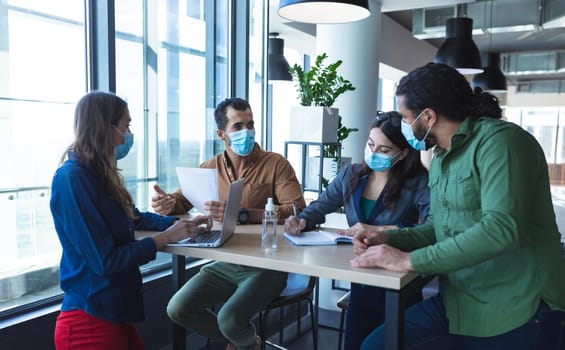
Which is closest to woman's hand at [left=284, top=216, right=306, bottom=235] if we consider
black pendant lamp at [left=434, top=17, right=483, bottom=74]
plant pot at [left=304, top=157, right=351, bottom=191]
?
plant pot at [left=304, top=157, right=351, bottom=191]

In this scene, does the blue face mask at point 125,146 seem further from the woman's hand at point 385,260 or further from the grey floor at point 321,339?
the grey floor at point 321,339

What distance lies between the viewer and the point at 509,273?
4.62ft

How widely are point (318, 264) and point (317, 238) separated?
0.37 m

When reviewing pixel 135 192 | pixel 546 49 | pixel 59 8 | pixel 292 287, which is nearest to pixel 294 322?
pixel 292 287

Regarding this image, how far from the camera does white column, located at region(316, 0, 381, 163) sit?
440 cm

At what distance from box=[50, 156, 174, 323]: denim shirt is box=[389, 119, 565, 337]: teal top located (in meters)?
0.95

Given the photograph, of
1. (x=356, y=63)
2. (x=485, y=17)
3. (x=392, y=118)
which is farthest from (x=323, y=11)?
(x=485, y=17)

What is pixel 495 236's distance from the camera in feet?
4.28

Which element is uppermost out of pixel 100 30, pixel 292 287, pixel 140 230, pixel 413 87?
pixel 100 30

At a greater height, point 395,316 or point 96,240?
point 96,240

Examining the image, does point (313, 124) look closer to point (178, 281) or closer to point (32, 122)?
point (178, 281)

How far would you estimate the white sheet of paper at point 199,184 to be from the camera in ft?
6.61

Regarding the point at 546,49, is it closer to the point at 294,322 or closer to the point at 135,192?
the point at 294,322

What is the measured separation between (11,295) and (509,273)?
201 cm
